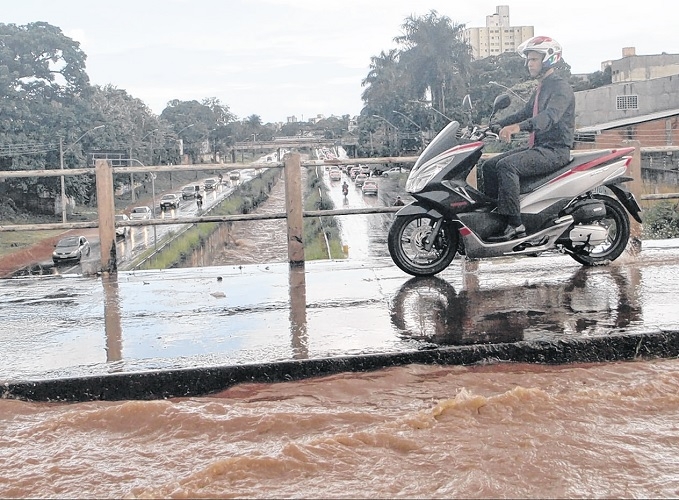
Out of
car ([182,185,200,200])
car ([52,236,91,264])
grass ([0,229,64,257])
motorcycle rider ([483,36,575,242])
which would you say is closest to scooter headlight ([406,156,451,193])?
motorcycle rider ([483,36,575,242])

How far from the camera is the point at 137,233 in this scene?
58.3 meters

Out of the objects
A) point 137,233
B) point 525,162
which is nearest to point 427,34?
point 137,233

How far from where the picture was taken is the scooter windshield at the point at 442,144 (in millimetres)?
6738

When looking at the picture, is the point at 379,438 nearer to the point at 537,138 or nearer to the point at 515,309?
the point at 515,309

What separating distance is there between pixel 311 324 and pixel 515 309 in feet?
4.38

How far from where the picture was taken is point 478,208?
6.76 m

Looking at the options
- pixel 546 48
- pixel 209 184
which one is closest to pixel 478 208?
pixel 546 48

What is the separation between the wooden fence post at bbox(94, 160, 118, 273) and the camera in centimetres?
804

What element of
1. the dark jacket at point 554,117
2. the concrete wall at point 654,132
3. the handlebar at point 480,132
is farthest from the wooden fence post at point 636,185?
the concrete wall at point 654,132

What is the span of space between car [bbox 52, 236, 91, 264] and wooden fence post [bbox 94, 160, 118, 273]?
35.9 metres

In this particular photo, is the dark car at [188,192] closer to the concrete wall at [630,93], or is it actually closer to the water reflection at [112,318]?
the concrete wall at [630,93]

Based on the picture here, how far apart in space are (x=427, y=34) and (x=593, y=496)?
70.8 meters

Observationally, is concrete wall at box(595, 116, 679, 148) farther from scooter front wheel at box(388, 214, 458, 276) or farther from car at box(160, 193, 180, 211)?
scooter front wheel at box(388, 214, 458, 276)

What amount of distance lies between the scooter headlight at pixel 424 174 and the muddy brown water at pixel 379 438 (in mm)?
2495
